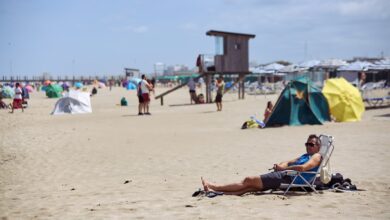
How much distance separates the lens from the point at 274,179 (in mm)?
6039

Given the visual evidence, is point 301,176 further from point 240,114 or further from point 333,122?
point 240,114

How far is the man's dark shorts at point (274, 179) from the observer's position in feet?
19.8

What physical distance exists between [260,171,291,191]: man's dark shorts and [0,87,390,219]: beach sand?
0.44 feet

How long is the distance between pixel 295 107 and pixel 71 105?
11.6 m

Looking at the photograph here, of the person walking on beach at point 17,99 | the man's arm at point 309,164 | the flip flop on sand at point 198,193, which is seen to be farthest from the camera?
the person walking on beach at point 17,99

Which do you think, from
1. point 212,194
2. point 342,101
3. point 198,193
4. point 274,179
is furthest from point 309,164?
point 342,101

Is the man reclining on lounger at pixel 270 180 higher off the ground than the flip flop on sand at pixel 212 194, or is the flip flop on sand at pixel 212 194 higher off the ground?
the man reclining on lounger at pixel 270 180

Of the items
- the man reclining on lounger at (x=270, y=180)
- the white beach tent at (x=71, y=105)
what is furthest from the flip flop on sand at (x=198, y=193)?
the white beach tent at (x=71, y=105)

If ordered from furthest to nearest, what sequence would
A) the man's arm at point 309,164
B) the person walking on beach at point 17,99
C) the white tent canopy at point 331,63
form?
the white tent canopy at point 331,63 → the person walking on beach at point 17,99 → the man's arm at point 309,164

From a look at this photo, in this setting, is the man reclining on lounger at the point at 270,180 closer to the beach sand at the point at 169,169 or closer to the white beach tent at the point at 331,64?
the beach sand at the point at 169,169

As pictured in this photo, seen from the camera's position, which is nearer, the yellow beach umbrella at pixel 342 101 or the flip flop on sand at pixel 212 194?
the flip flop on sand at pixel 212 194

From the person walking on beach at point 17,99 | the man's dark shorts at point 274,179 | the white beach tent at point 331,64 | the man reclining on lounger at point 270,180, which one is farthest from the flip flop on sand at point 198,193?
the white beach tent at point 331,64

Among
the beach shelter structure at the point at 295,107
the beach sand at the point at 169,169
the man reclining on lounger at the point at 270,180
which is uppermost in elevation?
the beach shelter structure at the point at 295,107

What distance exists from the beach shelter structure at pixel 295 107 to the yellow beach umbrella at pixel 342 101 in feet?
2.51
